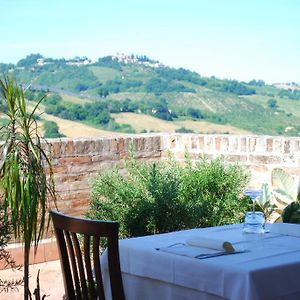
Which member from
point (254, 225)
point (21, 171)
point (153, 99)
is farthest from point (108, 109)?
point (254, 225)

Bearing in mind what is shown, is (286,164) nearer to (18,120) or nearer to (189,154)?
(189,154)

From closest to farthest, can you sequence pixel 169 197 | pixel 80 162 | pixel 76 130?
pixel 169 197
pixel 80 162
pixel 76 130

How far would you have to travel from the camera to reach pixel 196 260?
2852 millimetres

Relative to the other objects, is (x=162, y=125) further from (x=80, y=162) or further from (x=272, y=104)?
(x=272, y=104)

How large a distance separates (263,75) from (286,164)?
497 cm

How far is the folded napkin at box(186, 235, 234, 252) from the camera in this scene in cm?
297

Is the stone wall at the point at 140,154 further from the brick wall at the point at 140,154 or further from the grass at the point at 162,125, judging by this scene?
the grass at the point at 162,125

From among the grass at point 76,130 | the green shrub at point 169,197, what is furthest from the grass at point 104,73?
the green shrub at point 169,197

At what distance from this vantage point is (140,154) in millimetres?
6270

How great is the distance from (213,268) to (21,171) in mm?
1696

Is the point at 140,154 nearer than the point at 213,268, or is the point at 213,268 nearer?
the point at 213,268

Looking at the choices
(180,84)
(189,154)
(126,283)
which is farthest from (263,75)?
(126,283)

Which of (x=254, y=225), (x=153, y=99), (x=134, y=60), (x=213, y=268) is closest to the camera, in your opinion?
(x=213, y=268)

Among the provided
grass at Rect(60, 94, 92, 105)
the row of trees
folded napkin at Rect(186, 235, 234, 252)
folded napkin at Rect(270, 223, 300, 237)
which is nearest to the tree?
the row of trees
